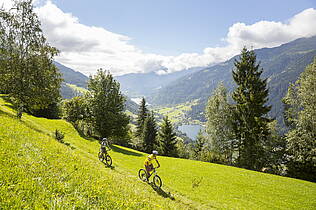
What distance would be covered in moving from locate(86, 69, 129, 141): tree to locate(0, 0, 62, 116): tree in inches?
720

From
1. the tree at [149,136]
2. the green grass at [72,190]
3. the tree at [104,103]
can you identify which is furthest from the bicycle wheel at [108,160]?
the tree at [149,136]

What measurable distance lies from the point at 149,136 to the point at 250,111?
3514 centimetres

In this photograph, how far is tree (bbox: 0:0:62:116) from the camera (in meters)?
24.9

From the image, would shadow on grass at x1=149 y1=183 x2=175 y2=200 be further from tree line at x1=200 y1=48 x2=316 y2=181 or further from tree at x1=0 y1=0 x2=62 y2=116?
tree line at x1=200 y1=48 x2=316 y2=181

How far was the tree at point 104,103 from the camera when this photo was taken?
148 feet

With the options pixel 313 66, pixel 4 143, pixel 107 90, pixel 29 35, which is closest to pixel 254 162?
pixel 313 66

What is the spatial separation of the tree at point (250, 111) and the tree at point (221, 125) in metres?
2.32

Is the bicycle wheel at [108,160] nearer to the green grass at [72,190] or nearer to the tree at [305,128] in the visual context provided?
the green grass at [72,190]

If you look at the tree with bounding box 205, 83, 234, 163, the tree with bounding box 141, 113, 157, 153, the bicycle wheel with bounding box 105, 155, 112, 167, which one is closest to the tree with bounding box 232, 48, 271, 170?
the tree with bounding box 205, 83, 234, 163

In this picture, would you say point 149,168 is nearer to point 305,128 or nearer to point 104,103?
point 305,128

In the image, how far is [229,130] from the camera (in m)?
42.9

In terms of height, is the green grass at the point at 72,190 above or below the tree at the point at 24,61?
below

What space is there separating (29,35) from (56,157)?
23.7m

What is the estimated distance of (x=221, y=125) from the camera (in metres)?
43.4
